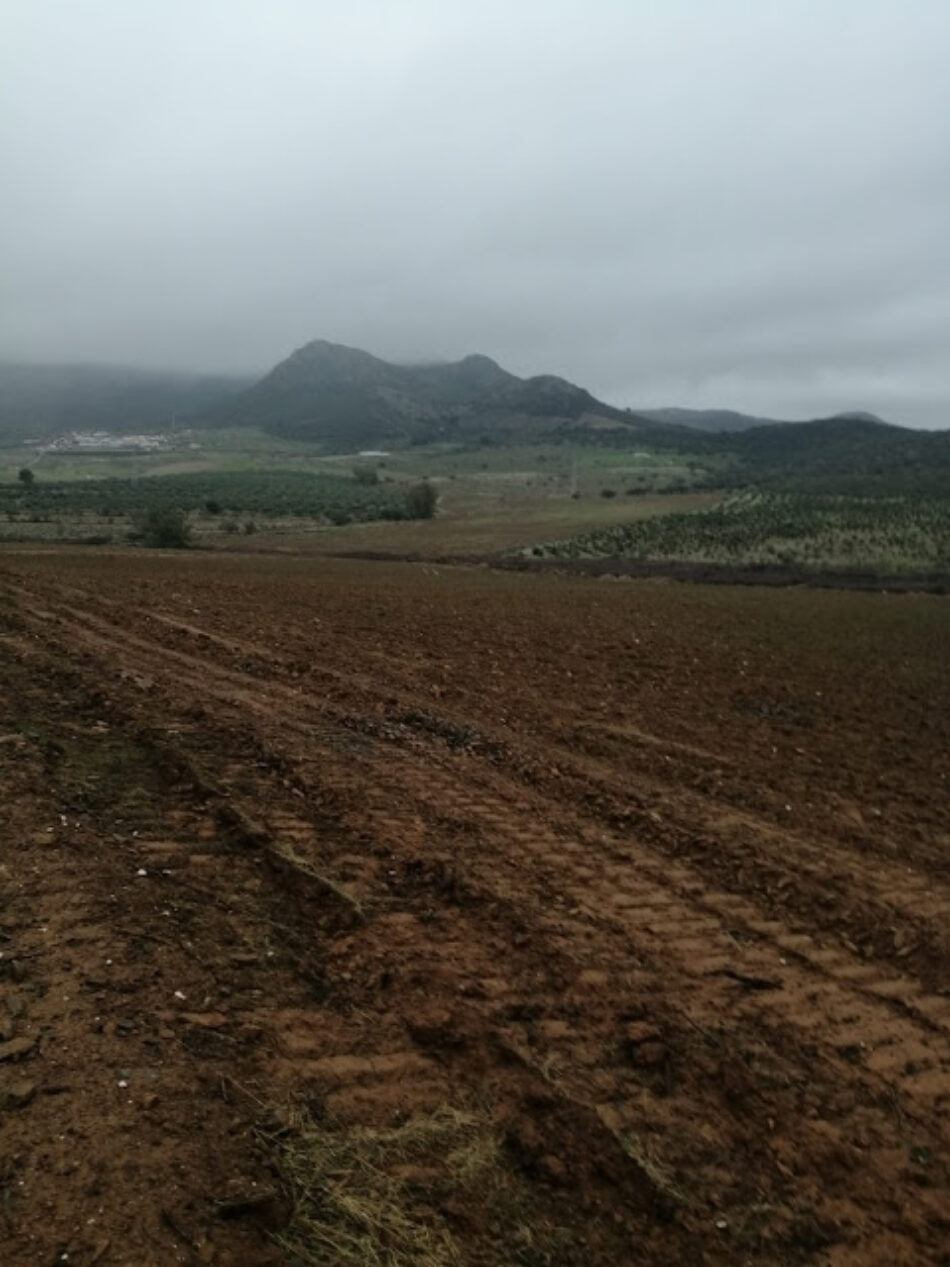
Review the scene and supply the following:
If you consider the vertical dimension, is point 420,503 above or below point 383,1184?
above

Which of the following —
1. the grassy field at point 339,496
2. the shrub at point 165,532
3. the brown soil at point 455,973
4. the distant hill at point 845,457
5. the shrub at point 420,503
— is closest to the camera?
the brown soil at point 455,973

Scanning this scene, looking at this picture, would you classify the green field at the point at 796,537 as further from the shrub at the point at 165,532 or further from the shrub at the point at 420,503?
the shrub at the point at 165,532

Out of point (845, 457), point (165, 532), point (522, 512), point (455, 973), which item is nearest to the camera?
point (455, 973)

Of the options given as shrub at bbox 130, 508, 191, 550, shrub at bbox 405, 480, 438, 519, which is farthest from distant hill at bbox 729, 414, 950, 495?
shrub at bbox 130, 508, 191, 550

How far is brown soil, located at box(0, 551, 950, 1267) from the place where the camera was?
11.1ft

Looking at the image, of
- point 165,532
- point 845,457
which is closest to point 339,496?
point 165,532

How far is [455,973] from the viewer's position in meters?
4.68

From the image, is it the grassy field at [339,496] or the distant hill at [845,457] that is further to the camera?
the distant hill at [845,457]

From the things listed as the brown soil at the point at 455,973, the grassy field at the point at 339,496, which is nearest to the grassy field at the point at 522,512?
the grassy field at the point at 339,496

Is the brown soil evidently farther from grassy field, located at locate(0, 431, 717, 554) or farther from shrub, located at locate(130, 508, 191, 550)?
grassy field, located at locate(0, 431, 717, 554)

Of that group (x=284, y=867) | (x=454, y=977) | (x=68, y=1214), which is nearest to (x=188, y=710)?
→ (x=284, y=867)

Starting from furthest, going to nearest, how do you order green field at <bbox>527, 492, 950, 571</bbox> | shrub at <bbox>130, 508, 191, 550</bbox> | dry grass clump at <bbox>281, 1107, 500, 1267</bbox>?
green field at <bbox>527, 492, 950, 571</bbox>, shrub at <bbox>130, 508, 191, 550</bbox>, dry grass clump at <bbox>281, 1107, 500, 1267</bbox>

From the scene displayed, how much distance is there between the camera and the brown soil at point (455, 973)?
134 inches

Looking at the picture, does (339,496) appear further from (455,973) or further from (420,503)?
(455,973)
